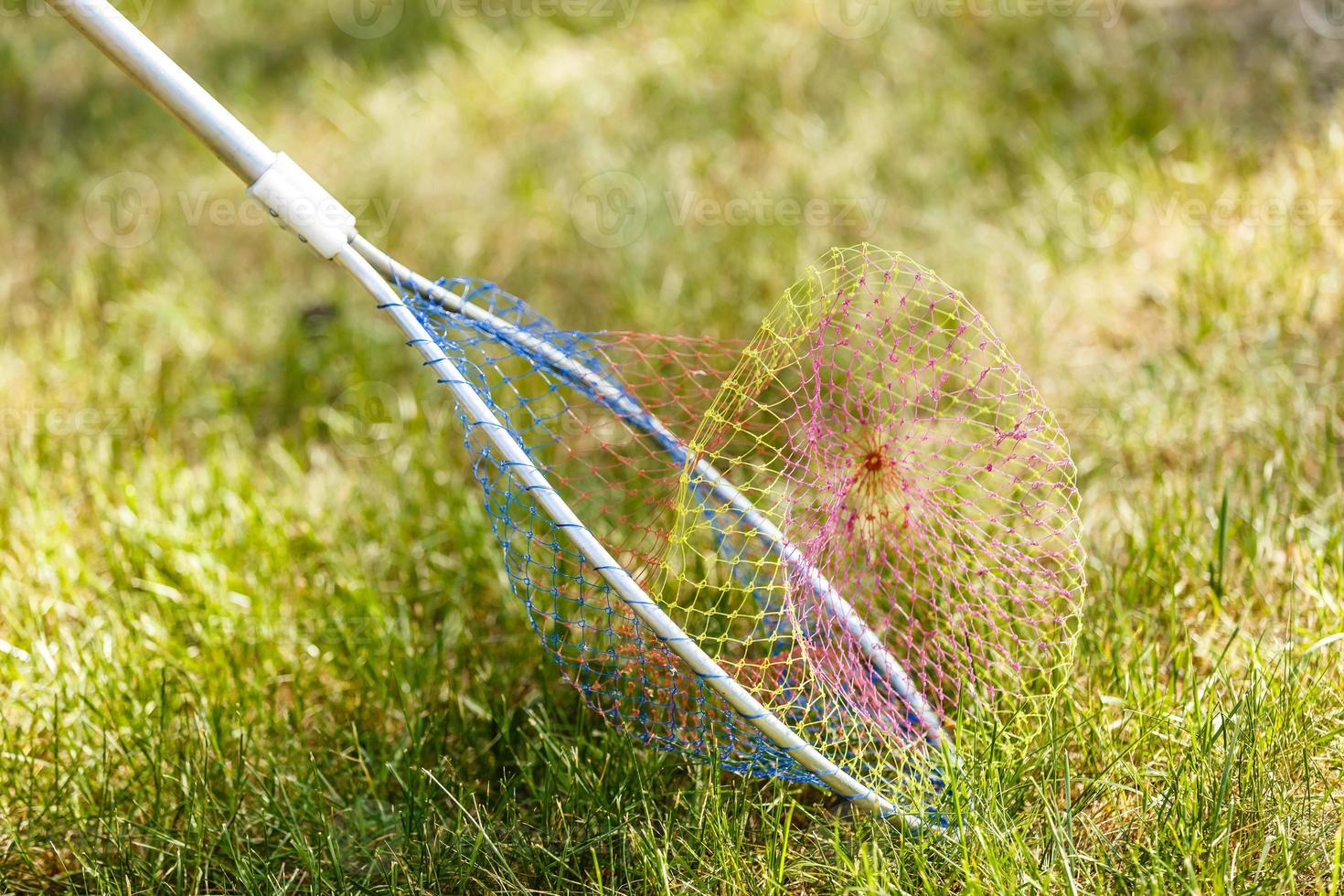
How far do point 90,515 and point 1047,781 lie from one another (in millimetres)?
2487

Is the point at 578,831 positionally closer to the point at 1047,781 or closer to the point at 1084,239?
the point at 1047,781

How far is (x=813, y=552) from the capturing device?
83.4 inches

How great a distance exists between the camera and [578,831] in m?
2.18

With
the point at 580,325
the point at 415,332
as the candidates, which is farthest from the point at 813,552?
Result: the point at 580,325

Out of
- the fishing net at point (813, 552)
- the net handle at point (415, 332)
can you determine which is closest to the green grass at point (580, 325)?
the fishing net at point (813, 552)

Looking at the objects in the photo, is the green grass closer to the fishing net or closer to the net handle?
the fishing net

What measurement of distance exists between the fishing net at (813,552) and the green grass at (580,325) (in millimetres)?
130

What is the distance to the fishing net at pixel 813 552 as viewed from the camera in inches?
80.1

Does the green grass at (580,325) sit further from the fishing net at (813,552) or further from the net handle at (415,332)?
the net handle at (415,332)

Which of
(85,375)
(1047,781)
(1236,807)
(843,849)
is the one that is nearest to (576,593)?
(843,849)

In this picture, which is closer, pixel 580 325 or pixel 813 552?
pixel 813 552

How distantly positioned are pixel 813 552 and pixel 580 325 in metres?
1.84

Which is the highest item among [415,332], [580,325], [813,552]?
[415,332]

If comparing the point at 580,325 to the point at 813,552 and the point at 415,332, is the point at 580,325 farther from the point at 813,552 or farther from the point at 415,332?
the point at 415,332
